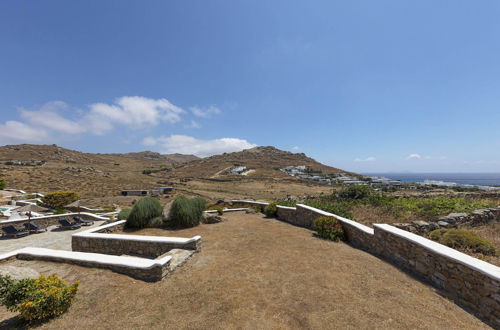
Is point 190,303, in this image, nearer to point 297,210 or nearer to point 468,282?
point 468,282

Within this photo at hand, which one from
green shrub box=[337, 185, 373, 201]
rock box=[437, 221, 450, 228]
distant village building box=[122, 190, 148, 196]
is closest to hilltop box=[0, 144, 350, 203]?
distant village building box=[122, 190, 148, 196]

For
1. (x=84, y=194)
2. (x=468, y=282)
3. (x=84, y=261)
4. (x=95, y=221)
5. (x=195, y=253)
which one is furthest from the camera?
(x=84, y=194)

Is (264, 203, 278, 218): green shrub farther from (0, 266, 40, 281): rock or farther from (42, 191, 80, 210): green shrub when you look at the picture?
(42, 191, 80, 210): green shrub

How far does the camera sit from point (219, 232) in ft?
32.9

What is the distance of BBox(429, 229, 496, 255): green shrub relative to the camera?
6186 mm

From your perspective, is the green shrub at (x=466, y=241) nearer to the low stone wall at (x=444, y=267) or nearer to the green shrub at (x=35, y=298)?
the low stone wall at (x=444, y=267)

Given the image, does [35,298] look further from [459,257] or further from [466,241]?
[466,241]

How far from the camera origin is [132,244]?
790cm

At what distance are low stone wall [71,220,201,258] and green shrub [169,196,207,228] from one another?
10.9 ft

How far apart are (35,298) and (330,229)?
881 cm

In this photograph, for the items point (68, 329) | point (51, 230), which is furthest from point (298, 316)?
point (51, 230)

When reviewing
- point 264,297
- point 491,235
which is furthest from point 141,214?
point 491,235

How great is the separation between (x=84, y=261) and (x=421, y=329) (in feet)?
26.9

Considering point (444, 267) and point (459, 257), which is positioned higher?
point (459, 257)
